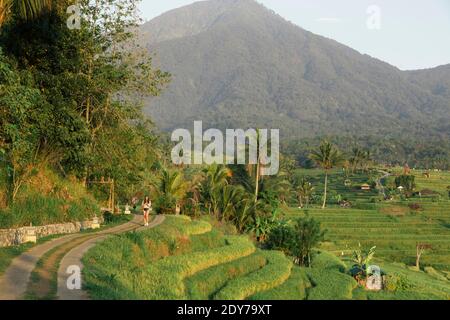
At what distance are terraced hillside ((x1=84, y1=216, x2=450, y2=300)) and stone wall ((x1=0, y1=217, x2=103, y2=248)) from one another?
3.13 metres

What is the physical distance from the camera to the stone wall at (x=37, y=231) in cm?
1897

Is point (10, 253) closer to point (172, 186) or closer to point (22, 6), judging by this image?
point (22, 6)

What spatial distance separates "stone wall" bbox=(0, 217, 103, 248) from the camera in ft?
62.2

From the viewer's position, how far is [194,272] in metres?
18.9

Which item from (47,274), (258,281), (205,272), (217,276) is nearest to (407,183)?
(258,281)

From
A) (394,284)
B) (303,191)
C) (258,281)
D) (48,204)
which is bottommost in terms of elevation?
(394,284)

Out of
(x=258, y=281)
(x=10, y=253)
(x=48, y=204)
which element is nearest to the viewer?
(x=10, y=253)

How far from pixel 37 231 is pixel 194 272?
22.1 feet

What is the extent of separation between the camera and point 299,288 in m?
21.6

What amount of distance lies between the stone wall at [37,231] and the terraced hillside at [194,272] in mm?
3129

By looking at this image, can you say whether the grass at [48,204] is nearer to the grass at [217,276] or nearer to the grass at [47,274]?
the grass at [47,274]

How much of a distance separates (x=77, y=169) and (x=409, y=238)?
46730 millimetres

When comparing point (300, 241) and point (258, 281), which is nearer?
point (258, 281)
